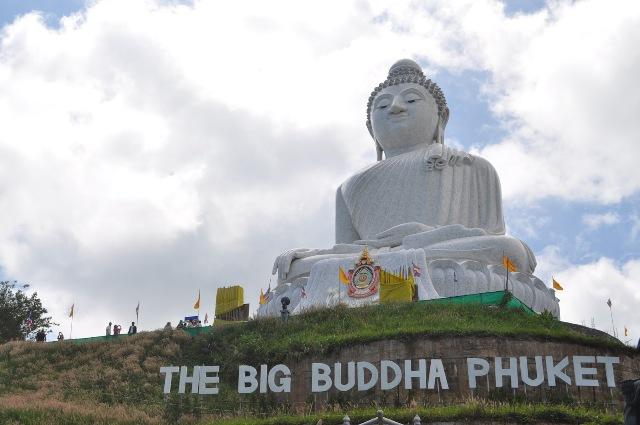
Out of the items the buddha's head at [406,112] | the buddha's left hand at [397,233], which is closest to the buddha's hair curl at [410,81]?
the buddha's head at [406,112]

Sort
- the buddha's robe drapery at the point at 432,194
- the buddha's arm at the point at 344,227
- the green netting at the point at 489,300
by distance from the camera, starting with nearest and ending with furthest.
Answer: the green netting at the point at 489,300
the buddha's robe drapery at the point at 432,194
the buddha's arm at the point at 344,227

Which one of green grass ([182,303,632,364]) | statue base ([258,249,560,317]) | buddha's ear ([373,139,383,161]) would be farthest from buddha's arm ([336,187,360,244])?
green grass ([182,303,632,364])

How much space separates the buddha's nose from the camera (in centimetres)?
2856

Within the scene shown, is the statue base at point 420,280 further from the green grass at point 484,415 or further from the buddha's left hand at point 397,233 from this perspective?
the green grass at point 484,415

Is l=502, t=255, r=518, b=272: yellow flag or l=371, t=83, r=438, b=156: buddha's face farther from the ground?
l=371, t=83, r=438, b=156: buddha's face

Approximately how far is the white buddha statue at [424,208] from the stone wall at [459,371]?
18.4 feet

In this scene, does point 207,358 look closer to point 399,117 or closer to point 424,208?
point 424,208

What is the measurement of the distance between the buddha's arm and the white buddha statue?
1.2 inches

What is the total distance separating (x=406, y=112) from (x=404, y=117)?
0.17m

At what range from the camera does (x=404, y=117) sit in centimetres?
2873

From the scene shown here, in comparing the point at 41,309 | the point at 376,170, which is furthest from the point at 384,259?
the point at 41,309

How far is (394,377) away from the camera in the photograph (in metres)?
16.2

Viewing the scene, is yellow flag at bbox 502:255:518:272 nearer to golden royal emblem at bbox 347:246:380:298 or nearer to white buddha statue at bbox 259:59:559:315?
white buddha statue at bbox 259:59:559:315

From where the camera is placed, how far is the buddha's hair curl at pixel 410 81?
29250 millimetres
